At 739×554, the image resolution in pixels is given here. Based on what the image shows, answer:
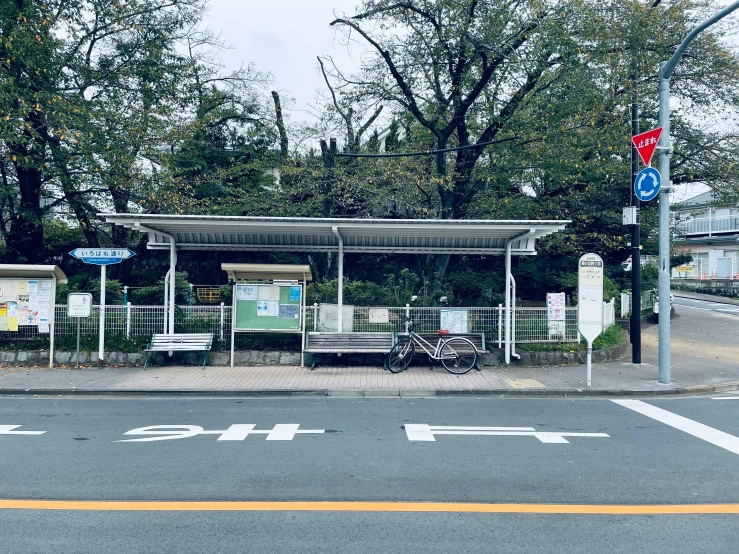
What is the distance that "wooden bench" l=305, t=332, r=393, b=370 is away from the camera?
1324 centimetres

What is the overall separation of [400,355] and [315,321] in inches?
88.8

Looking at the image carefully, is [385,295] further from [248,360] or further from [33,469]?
[33,469]

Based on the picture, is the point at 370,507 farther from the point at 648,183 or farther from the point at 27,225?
the point at 27,225

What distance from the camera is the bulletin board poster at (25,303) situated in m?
13.3

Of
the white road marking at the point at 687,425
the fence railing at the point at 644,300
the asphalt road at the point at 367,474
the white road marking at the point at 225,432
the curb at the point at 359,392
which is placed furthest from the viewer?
the fence railing at the point at 644,300

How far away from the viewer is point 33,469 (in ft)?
20.0

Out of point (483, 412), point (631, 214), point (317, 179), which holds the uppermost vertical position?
point (317, 179)

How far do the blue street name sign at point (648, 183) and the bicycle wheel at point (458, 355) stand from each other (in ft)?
15.9

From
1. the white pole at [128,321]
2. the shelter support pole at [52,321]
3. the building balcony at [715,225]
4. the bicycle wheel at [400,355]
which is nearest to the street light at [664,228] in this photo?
the bicycle wheel at [400,355]

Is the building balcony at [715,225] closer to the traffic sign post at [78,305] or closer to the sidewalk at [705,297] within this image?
the sidewalk at [705,297]

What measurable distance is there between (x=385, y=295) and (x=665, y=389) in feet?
26.1

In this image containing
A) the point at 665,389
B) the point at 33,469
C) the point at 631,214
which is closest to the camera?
the point at 33,469

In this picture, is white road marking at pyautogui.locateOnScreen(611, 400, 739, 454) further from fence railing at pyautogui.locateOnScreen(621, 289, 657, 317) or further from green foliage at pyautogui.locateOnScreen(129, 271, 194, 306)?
green foliage at pyautogui.locateOnScreen(129, 271, 194, 306)

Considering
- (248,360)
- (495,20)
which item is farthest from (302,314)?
(495,20)
